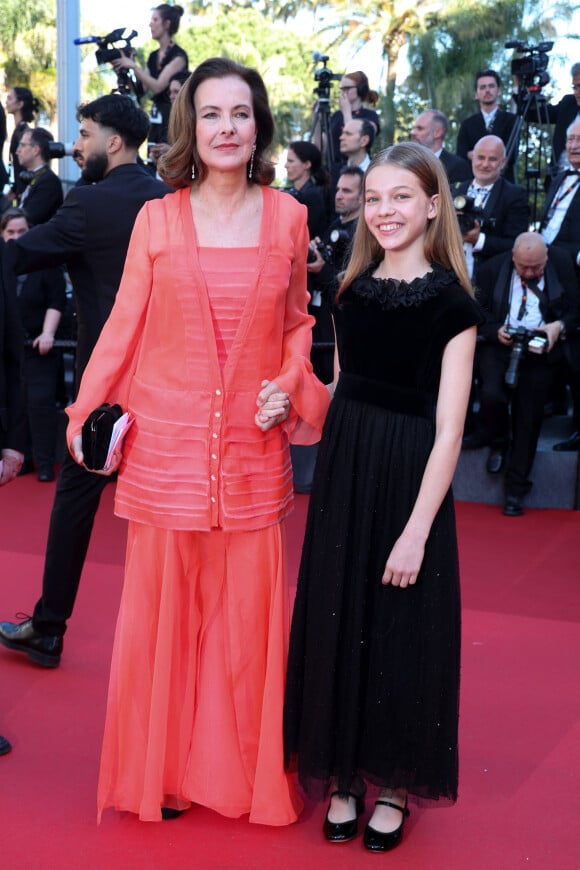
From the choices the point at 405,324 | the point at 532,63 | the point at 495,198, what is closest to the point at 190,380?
the point at 405,324

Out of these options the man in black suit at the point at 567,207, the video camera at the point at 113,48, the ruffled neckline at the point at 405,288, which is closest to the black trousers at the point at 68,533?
the ruffled neckline at the point at 405,288

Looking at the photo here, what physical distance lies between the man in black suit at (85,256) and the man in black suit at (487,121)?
5474 mm

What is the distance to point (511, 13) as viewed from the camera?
19.6 meters

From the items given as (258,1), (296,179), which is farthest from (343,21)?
(296,179)

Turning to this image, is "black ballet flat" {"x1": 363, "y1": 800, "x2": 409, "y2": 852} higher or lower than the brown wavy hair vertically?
lower

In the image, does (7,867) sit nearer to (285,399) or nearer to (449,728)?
(449,728)

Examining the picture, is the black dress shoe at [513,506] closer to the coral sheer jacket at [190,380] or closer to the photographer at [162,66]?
the coral sheer jacket at [190,380]

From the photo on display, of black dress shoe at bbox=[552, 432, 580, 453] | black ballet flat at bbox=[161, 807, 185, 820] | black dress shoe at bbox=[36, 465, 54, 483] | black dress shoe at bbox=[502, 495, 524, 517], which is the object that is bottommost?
black dress shoe at bbox=[36, 465, 54, 483]

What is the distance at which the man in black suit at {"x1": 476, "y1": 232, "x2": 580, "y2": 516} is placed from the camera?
20.4 feet

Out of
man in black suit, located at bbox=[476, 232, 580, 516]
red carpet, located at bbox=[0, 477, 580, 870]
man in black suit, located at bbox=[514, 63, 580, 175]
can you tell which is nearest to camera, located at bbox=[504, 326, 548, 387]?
man in black suit, located at bbox=[476, 232, 580, 516]

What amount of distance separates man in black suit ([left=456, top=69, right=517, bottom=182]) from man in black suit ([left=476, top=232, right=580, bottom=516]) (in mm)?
2427

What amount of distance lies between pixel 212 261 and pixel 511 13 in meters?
18.9

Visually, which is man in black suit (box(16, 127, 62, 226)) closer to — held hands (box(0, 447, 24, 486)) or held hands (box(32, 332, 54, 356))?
held hands (box(32, 332, 54, 356))

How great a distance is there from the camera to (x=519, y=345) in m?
6.21
